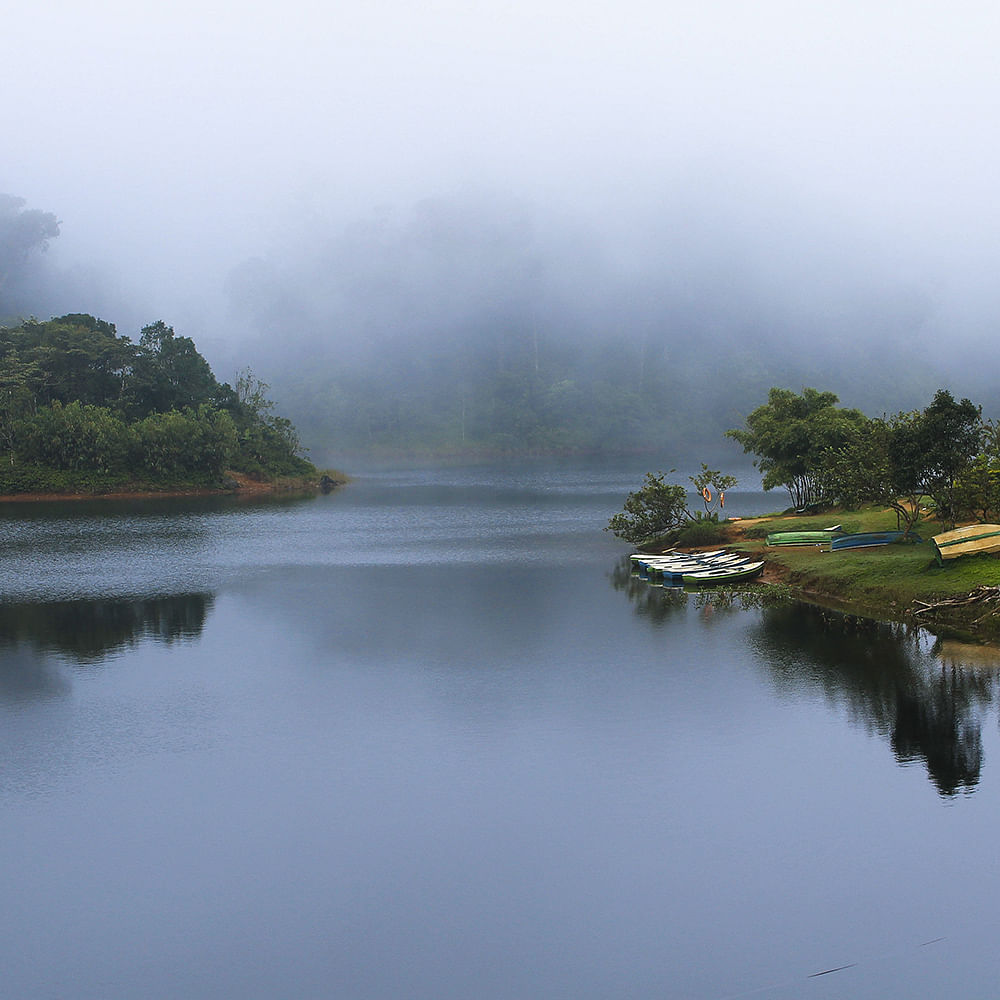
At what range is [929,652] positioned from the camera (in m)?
36.9

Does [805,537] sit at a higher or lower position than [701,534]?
higher

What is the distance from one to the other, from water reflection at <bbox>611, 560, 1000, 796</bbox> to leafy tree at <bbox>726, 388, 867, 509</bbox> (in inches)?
936

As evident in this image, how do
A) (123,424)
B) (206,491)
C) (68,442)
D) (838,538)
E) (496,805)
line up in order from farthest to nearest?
(206,491) < (123,424) < (68,442) < (838,538) < (496,805)

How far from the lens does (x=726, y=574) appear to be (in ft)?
171

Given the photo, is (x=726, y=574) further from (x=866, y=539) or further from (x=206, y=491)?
(x=206, y=491)

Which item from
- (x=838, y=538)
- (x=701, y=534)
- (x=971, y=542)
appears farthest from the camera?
(x=701, y=534)

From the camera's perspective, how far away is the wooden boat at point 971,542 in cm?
4234

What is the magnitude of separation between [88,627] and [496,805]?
94.8 feet

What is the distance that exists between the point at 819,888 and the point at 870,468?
35.3m

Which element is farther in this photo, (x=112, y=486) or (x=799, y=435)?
(x=112, y=486)

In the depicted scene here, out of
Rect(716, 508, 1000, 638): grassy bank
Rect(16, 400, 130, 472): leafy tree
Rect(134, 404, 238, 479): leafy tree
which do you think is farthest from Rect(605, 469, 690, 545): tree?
Rect(16, 400, 130, 472): leafy tree

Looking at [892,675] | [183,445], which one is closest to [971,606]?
[892,675]

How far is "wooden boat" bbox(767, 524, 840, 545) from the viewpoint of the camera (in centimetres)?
5594

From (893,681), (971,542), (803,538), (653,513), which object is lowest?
(893,681)
